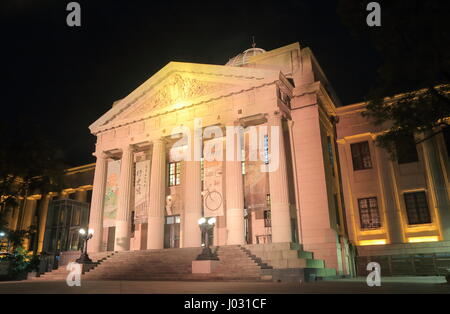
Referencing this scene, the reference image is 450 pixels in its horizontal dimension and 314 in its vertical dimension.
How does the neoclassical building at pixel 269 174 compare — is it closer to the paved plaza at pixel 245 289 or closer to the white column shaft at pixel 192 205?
the white column shaft at pixel 192 205

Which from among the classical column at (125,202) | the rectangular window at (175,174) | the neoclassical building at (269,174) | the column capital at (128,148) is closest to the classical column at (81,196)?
the neoclassical building at (269,174)

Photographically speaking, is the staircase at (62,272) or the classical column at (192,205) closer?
the staircase at (62,272)

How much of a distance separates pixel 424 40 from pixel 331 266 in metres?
13.9

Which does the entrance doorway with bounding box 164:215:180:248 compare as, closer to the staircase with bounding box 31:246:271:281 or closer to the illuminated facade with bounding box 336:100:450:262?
the staircase with bounding box 31:246:271:281

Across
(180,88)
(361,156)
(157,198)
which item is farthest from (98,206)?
(361,156)

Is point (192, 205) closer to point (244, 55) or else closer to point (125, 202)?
point (125, 202)

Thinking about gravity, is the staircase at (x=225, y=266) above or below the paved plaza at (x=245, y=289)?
above

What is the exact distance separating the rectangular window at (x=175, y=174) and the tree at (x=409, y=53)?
690 inches

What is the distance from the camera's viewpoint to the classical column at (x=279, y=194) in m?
21.4

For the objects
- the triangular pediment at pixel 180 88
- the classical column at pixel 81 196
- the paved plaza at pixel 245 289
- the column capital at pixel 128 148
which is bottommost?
the paved plaza at pixel 245 289

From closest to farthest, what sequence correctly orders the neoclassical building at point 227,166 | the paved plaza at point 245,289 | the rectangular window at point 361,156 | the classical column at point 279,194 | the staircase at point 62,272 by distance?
1. the paved plaza at point 245,289
2. the classical column at point 279,194
3. the staircase at point 62,272
4. the neoclassical building at point 227,166
5. the rectangular window at point 361,156

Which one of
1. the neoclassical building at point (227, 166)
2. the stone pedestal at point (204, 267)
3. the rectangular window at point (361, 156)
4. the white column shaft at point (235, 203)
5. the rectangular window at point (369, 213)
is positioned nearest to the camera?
the stone pedestal at point (204, 267)

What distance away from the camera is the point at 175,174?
29938mm
